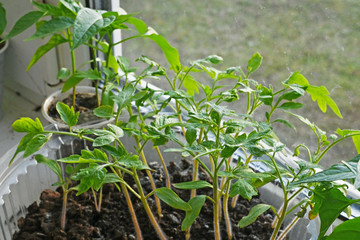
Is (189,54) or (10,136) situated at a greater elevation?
(189,54)

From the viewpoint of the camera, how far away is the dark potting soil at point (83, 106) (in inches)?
39.4

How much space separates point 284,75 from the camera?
884 millimetres

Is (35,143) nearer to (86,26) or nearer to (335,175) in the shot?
(86,26)

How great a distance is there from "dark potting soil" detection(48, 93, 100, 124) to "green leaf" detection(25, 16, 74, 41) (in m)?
0.34

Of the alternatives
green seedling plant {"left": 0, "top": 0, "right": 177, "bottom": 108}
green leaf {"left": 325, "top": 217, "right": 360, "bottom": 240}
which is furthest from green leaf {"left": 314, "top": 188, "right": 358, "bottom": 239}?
green seedling plant {"left": 0, "top": 0, "right": 177, "bottom": 108}

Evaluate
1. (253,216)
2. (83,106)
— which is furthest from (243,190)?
(83,106)

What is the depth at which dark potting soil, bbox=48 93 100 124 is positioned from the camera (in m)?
1.00

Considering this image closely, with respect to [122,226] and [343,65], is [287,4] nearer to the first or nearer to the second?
[343,65]

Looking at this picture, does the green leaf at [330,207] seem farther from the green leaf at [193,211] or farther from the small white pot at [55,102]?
the small white pot at [55,102]

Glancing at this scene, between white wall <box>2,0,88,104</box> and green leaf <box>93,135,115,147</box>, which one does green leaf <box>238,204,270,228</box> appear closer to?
green leaf <box>93,135,115,147</box>

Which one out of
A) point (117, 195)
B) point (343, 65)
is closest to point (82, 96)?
point (117, 195)

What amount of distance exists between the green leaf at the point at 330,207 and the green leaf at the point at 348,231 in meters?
0.01

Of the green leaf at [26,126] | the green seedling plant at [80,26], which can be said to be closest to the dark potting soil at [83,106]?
the green seedling plant at [80,26]

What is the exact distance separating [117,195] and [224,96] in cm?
36
